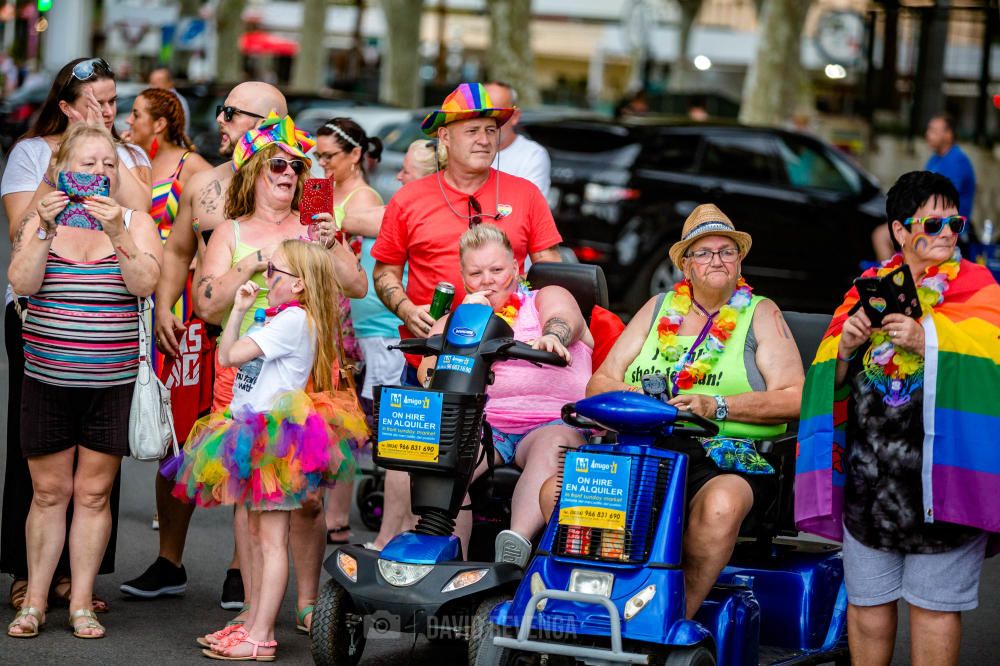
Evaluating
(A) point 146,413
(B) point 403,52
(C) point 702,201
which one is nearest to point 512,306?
(A) point 146,413

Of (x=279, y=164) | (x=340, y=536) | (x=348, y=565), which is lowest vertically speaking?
(x=340, y=536)

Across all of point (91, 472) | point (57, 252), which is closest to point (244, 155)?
point (57, 252)

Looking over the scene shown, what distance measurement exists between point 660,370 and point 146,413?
196 cm

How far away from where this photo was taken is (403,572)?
17.9 ft

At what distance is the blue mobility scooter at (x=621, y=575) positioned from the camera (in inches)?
194

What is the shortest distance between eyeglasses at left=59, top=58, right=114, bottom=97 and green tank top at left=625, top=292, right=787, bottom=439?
255 centimetres

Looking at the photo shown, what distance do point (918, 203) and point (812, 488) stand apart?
98 cm

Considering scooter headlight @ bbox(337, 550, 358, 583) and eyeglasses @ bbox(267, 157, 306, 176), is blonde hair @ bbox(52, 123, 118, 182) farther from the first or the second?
scooter headlight @ bbox(337, 550, 358, 583)

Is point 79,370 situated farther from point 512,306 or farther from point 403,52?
point 403,52

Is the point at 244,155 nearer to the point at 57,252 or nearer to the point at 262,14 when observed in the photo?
the point at 57,252

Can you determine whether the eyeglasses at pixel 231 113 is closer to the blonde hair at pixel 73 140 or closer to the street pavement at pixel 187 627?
the blonde hair at pixel 73 140

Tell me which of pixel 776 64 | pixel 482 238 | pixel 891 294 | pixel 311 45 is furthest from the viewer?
pixel 311 45

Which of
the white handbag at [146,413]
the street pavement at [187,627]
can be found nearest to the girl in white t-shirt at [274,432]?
the white handbag at [146,413]

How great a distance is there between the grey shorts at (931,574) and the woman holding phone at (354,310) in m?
3.45
